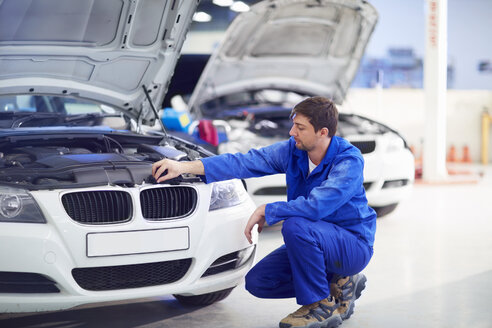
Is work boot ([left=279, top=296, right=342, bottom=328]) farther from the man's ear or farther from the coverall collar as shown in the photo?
the man's ear

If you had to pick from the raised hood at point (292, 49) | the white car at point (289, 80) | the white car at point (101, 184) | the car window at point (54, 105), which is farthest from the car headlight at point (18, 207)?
the raised hood at point (292, 49)

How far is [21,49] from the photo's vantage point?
3.54 metres

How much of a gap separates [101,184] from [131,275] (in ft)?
1.27

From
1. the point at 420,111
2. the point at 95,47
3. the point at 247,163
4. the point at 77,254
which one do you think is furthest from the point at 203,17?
the point at 77,254

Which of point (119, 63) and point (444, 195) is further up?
point (119, 63)

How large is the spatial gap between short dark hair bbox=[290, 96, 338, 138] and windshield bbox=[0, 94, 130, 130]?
4.98 ft

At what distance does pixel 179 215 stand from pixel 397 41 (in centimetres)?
1271

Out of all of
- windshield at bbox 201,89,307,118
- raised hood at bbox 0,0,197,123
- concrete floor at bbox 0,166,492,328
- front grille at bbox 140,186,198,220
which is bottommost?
concrete floor at bbox 0,166,492,328

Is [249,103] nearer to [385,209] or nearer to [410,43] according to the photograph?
[385,209]

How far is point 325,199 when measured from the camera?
278 cm

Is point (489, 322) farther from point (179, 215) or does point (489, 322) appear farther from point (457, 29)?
point (457, 29)

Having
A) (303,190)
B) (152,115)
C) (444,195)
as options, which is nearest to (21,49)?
(152,115)

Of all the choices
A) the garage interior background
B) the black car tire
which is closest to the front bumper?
the black car tire

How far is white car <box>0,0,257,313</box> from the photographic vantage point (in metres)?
2.50
